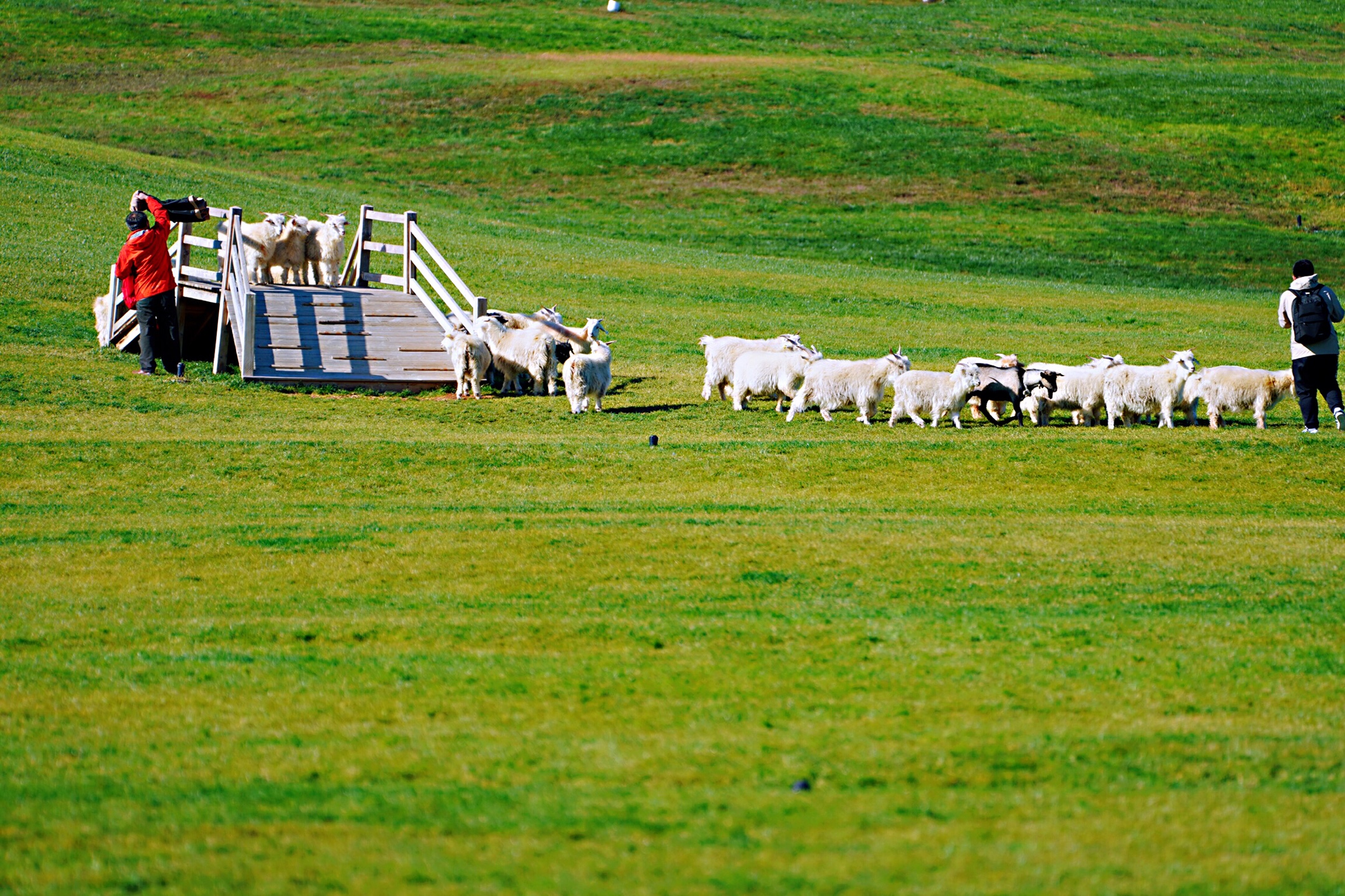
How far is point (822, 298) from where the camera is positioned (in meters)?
33.7

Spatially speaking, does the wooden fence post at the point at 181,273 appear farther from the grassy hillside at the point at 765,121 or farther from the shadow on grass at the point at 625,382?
the grassy hillside at the point at 765,121

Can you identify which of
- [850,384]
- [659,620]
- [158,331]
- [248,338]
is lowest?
[659,620]

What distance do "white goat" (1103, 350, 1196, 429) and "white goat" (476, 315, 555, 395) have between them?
8442 mm

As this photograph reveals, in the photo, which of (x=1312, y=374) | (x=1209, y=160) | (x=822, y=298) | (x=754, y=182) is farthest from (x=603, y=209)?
(x=1312, y=374)

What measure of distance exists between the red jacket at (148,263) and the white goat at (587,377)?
7085 mm

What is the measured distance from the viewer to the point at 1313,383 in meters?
18.2

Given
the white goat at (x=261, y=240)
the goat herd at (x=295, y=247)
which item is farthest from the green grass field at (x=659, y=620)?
the goat herd at (x=295, y=247)

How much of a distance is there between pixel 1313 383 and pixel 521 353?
11549mm

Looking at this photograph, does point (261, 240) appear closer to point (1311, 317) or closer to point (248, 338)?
point (248, 338)

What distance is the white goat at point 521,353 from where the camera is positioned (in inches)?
861

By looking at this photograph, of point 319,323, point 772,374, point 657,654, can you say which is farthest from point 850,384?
point 657,654

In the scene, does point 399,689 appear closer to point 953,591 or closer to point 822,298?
point 953,591

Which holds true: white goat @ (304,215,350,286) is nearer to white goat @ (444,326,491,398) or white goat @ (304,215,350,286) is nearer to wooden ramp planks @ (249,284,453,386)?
wooden ramp planks @ (249,284,453,386)

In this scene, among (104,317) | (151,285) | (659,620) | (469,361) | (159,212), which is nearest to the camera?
(659,620)
